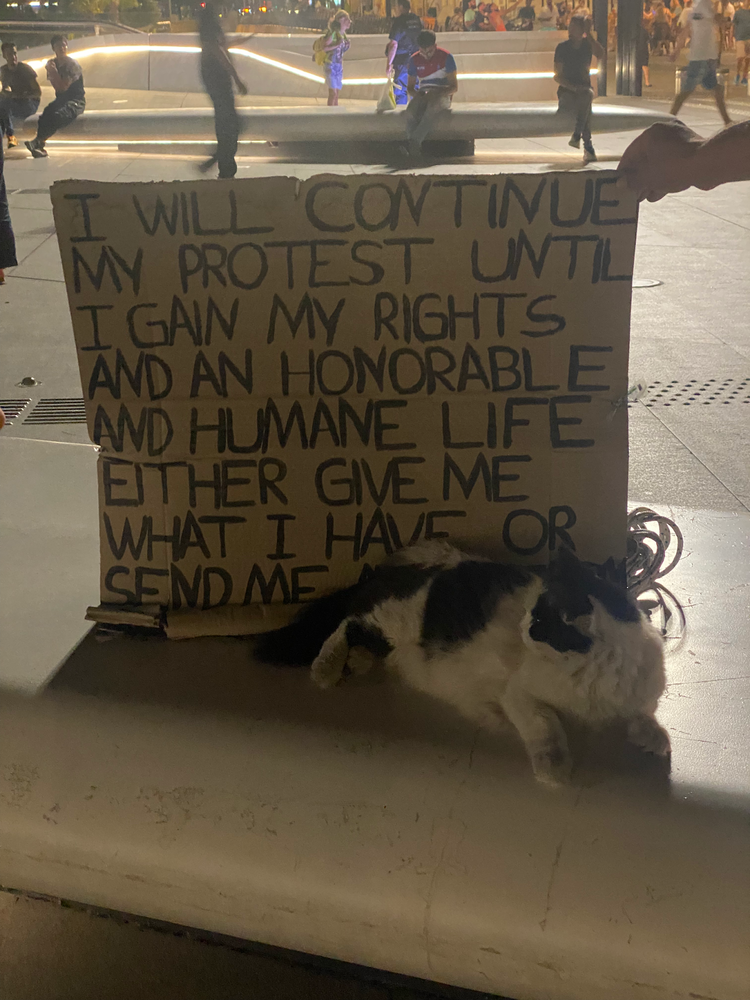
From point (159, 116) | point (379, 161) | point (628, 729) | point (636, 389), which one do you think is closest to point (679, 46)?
point (379, 161)

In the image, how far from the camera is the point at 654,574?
1915 millimetres

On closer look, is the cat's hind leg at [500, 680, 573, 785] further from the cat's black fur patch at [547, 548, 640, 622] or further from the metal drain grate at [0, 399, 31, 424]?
the metal drain grate at [0, 399, 31, 424]

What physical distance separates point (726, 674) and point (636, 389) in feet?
2.12

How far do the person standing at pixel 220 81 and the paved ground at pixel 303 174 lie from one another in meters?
0.40

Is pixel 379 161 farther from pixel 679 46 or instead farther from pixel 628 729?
pixel 628 729

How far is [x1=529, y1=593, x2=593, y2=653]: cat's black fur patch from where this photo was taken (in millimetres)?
1428

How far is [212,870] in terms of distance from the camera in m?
1.35

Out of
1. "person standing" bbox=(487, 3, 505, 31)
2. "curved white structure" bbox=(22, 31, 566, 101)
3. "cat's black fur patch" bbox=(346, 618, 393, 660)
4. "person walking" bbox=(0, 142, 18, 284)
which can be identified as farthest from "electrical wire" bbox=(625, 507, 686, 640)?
"person standing" bbox=(487, 3, 505, 31)

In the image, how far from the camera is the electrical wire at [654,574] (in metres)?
1.86

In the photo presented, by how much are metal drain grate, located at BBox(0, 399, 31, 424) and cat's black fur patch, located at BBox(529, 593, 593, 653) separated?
2320 mm

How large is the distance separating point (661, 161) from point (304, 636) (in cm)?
115

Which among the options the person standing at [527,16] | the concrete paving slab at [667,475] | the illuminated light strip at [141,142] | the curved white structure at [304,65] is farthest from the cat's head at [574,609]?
the person standing at [527,16]

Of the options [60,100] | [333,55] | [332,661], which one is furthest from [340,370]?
[333,55]

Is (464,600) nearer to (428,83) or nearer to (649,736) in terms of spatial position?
(649,736)
